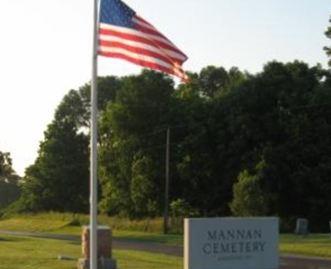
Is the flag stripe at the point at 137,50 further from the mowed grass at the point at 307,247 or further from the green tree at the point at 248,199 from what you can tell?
the green tree at the point at 248,199

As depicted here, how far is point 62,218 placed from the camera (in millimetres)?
81062

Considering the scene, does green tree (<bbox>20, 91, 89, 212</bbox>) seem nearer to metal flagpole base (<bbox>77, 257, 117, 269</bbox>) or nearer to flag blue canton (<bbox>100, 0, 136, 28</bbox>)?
metal flagpole base (<bbox>77, 257, 117, 269</bbox>)

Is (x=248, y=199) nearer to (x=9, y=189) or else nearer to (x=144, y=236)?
(x=144, y=236)

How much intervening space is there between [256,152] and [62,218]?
81.5 ft

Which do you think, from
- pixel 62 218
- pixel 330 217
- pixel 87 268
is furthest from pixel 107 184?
pixel 87 268

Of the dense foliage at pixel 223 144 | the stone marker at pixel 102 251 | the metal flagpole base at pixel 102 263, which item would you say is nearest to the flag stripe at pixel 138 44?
the stone marker at pixel 102 251

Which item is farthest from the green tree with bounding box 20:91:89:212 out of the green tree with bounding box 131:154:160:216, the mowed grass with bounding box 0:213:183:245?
the green tree with bounding box 131:154:160:216

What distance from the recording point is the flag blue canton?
50.1 feet

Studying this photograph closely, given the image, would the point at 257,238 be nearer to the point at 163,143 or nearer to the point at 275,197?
the point at 275,197

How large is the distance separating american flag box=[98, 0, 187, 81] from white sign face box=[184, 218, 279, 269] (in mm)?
2896

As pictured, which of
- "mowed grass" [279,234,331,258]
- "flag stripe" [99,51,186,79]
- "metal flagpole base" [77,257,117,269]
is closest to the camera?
"flag stripe" [99,51,186,79]

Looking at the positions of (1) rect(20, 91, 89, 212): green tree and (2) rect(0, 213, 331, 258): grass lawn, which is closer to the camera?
(2) rect(0, 213, 331, 258): grass lawn

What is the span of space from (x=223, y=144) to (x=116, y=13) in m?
53.1

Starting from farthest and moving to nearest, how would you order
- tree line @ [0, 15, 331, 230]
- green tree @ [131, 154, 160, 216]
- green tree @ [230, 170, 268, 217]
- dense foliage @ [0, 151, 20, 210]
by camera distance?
dense foliage @ [0, 151, 20, 210], green tree @ [131, 154, 160, 216], tree line @ [0, 15, 331, 230], green tree @ [230, 170, 268, 217]
